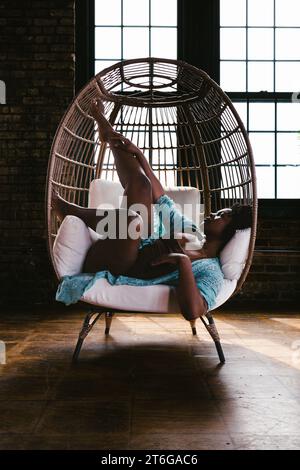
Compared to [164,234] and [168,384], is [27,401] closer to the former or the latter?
[168,384]

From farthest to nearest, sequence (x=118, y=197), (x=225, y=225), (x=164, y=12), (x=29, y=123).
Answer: (x=164, y=12)
(x=29, y=123)
(x=118, y=197)
(x=225, y=225)

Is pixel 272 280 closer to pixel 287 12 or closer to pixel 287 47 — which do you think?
pixel 287 47

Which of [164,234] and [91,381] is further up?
[164,234]

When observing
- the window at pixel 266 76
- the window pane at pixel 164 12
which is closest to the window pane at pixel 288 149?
the window at pixel 266 76

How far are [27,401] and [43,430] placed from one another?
12.0 inches

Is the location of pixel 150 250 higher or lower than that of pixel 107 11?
lower

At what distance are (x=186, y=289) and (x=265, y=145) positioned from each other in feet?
8.05

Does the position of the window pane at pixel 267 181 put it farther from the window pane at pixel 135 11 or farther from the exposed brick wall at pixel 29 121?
the exposed brick wall at pixel 29 121

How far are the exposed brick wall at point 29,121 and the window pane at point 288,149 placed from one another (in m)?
1.77

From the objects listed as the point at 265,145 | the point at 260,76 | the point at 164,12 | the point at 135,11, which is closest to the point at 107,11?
the point at 135,11

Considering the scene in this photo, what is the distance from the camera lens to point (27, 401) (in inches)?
70.4

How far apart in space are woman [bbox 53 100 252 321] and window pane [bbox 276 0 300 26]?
2364 mm

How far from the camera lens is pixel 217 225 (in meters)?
2.53
